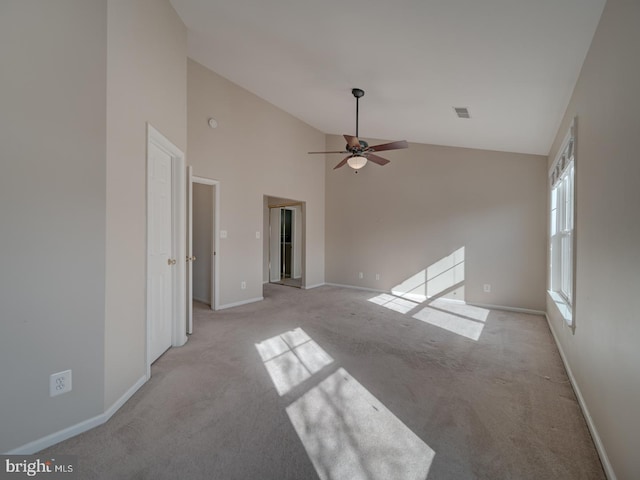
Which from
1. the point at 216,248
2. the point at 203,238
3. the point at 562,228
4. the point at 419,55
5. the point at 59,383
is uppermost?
the point at 419,55

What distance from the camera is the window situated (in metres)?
2.86

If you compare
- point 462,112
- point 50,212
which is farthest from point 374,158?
point 50,212

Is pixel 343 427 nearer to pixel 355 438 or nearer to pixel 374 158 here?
pixel 355 438

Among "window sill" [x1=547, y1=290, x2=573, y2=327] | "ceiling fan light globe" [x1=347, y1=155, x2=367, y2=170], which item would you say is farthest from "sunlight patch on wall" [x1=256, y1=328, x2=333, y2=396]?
"ceiling fan light globe" [x1=347, y1=155, x2=367, y2=170]

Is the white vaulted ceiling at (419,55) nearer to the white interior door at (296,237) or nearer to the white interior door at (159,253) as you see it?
the white interior door at (159,253)

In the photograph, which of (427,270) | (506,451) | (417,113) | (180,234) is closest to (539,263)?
(427,270)

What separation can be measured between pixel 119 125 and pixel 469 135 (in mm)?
4431

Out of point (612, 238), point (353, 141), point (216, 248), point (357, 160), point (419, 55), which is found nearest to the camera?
point (612, 238)

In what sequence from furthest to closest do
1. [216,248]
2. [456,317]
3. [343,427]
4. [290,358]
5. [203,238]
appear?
[203,238] → [216,248] → [456,317] → [290,358] → [343,427]

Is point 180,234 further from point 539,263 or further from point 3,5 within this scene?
point 539,263

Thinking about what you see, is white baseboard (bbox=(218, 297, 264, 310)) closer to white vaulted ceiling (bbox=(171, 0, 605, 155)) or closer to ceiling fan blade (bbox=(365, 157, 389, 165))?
ceiling fan blade (bbox=(365, 157, 389, 165))

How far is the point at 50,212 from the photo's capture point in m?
1.62

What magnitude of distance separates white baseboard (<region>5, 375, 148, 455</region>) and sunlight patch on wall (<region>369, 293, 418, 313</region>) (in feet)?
12.6

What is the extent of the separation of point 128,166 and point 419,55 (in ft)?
8.64
